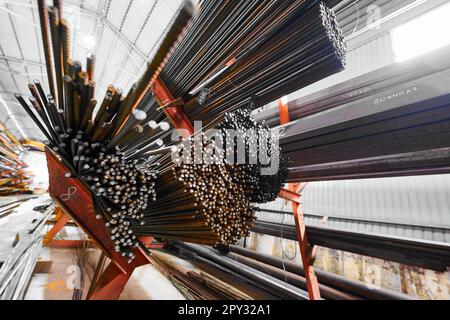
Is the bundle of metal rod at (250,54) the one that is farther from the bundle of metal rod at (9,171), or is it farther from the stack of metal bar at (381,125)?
the bundle of metal rod at (9,171)

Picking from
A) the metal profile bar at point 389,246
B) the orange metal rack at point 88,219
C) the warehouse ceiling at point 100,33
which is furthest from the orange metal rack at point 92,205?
the warehouse ceiling at point 100,33

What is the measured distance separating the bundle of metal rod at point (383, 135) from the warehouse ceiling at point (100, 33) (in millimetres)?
3471

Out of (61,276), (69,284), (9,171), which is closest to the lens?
(69,284)

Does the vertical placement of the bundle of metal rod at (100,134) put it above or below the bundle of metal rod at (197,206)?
above

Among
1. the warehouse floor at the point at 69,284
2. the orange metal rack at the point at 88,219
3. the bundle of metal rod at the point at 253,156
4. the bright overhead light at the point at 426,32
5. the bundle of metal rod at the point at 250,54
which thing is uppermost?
the bright overhead light at the point at 426,32

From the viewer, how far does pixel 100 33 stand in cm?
577

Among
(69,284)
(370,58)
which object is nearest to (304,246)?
(69,284)

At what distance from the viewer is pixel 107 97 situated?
935mm

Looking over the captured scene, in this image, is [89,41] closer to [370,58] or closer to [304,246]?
[370,58]

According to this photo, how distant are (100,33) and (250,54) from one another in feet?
20.8

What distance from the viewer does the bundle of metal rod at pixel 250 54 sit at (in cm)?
101

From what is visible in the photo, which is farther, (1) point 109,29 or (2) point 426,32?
(1) point 109,29

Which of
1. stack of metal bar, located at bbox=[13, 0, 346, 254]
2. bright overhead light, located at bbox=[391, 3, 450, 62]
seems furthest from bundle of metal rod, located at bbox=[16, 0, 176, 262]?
bright overhead light, located at bbox=[391, 3, 450, 62]
